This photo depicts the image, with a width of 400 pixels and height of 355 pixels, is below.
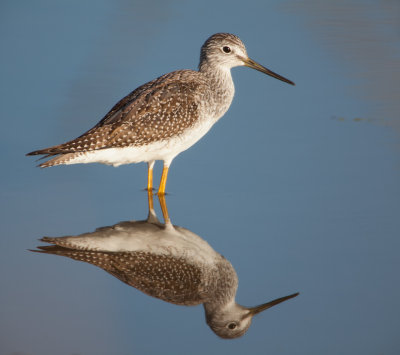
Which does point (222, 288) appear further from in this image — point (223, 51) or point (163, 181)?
point (223, 51)

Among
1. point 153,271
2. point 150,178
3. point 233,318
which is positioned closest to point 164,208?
point 150,178

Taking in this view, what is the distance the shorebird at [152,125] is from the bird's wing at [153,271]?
1949 millimetres

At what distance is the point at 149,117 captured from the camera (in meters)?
11.2

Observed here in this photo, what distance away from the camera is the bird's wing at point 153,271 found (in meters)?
8.39

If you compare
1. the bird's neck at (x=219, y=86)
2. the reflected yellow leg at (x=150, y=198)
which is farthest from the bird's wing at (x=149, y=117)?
the reflected yellow leg at (x=150, y=198)

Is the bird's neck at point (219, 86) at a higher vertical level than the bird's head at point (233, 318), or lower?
higher

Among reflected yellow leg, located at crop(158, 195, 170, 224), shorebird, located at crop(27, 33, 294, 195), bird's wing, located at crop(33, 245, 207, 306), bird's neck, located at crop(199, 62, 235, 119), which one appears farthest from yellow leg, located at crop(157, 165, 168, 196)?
bird's wing, located at crop(33, 245, 207, 306)

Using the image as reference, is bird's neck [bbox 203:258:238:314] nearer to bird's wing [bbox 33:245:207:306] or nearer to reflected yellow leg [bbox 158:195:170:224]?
bird's wing [bbox 33:245:207:306]

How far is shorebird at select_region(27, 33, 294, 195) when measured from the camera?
10.8 meters

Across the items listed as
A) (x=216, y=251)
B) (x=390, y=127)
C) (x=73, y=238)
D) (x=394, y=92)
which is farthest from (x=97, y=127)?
(x=394, y=92)

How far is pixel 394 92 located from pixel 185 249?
6.49 meters

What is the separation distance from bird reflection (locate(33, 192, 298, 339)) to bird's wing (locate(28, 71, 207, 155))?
1398 millimetres

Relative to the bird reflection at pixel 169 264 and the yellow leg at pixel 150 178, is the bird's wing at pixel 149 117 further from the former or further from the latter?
the bird reflection at pixel 169 264

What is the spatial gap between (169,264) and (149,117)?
293cm
